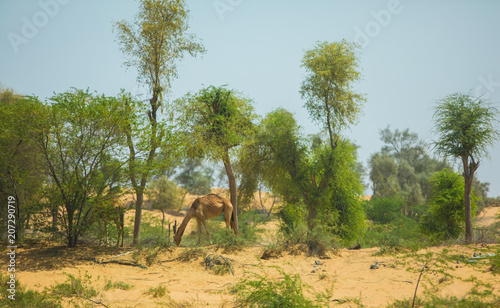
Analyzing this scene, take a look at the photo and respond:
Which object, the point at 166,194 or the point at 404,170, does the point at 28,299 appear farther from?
the point at 404,170

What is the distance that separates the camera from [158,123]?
43.0 feet

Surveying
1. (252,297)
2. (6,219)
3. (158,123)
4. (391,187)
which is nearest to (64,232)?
(6,219)

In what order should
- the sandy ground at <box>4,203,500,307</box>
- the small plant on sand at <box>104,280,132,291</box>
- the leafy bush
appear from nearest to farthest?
1. the sandy ground at <box>4,203,500,307</box>
2. the small plant on sand at <box>104,280,132,291</box>
3. the leafy bush

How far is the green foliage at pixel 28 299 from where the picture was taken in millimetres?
7697

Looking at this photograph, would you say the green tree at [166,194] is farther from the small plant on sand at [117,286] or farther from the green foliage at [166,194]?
the small plant on sand at [117,286]

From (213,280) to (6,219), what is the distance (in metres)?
7.61

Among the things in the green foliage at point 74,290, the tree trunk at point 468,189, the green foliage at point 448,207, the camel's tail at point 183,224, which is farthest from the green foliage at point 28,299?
the green foliage at point 448,207

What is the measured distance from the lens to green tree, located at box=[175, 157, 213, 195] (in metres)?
56.2

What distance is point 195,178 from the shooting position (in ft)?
188

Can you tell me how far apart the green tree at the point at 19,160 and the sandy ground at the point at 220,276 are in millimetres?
1661

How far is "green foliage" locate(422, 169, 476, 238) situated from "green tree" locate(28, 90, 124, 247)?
1572 centimetres

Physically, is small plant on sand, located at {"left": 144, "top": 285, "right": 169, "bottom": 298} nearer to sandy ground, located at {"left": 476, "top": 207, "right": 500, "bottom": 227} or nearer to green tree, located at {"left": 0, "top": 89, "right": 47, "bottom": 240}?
green tree, located at {"left": 0, "top": 89, "right": 47, "bottom": 240}

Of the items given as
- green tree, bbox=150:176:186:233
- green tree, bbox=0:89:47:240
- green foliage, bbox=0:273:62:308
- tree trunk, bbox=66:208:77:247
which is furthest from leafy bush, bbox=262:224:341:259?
green tree, bbox=150:176:186:233

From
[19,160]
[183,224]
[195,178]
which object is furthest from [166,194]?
[19,160]
